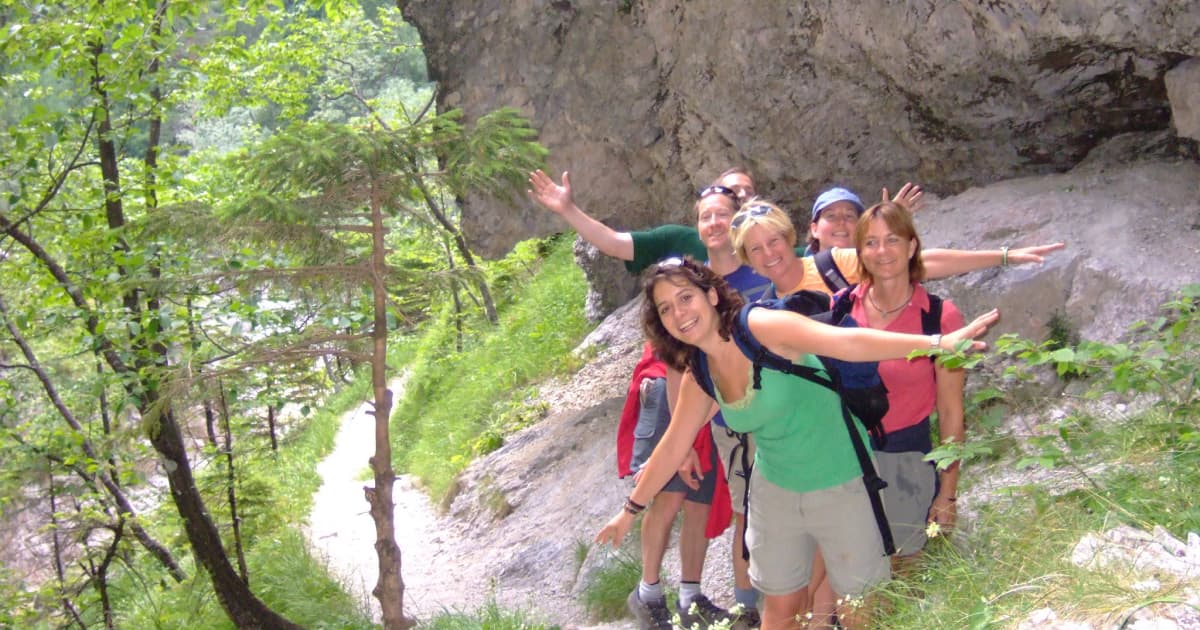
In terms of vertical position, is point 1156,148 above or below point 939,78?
below

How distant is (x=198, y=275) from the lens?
518 cm

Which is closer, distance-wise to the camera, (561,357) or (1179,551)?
(1179,551)

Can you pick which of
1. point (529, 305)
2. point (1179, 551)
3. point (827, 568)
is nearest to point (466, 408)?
point (529, 305)

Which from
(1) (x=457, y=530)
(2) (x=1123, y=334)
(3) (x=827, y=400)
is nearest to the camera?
(3) (x=827, y=400)

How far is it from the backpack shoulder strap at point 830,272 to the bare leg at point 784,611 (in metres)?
1.11

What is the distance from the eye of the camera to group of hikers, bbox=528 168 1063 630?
3.15 meters

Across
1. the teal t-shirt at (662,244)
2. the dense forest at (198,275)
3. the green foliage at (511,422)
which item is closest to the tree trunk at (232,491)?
the dense forest at (198,275)

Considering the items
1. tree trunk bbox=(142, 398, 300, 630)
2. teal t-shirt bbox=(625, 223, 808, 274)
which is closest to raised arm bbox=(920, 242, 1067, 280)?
teal t-shirt bbox=(625, 223, 808, 274)

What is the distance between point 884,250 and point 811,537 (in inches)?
40.6

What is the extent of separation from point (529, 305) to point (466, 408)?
9.69 feet

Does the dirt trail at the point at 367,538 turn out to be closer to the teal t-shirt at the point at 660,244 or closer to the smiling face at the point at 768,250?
the teal t-shirt at the point at 660,244

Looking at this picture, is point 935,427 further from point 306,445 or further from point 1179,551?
point 306,445

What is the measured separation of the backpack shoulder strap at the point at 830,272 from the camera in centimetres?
371

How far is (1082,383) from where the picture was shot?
206 inches
